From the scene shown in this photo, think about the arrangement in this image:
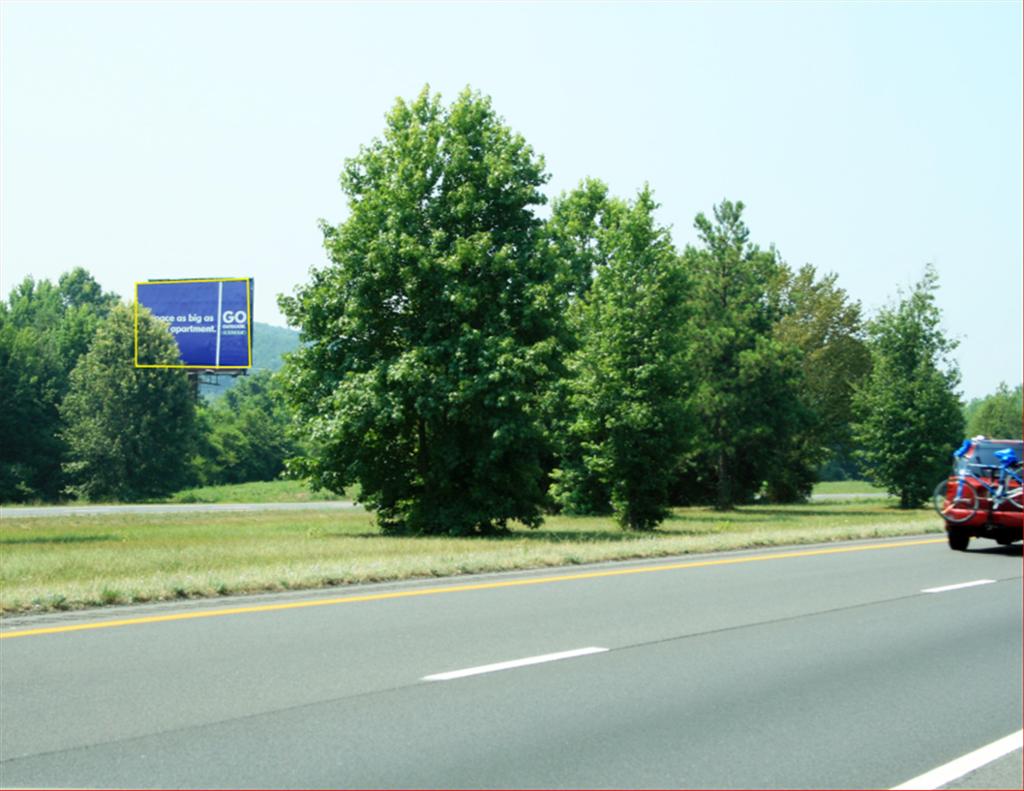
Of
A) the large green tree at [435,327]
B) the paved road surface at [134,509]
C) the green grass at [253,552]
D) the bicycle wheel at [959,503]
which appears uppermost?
the large green tree at [435,327]

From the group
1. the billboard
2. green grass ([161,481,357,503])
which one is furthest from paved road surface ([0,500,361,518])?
the billboard

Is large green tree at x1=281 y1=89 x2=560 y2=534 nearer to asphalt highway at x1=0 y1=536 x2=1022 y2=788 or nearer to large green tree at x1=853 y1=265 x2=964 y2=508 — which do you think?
asphalt highway at x1=0 y1=536 x2=1022 y2=788

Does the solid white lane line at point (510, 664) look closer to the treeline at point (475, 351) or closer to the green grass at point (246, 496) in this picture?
the treeline at point (475, 351)

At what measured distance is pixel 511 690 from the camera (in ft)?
26.8

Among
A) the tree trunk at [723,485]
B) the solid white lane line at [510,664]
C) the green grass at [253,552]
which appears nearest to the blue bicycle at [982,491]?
the green grass at [253,552]

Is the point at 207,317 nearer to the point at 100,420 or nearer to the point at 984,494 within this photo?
the point at 100,420

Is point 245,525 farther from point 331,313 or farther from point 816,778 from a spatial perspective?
point 816,778

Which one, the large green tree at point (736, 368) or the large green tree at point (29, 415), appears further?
the large green tree at point (29, 415)

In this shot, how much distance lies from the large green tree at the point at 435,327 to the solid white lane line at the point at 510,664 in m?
23.9

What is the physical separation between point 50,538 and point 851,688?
102 feet

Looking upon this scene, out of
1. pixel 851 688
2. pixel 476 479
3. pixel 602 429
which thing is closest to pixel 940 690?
pixel 851 688

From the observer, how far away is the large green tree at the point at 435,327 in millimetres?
34125

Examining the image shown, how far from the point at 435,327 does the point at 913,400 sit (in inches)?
1225

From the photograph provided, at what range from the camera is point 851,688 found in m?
8.57
